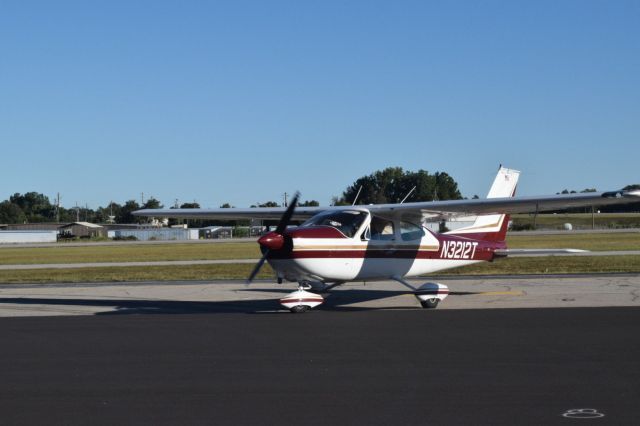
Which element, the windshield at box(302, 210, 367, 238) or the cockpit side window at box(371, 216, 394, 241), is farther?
the cockpit side window at box(371, 216, 394, 241)

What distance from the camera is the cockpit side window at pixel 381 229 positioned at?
59.7 ft

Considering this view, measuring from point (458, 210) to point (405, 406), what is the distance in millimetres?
11639

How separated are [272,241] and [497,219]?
740 centimetres

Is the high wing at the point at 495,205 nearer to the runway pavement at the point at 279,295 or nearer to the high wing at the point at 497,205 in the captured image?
the high wing at the point at 497,205

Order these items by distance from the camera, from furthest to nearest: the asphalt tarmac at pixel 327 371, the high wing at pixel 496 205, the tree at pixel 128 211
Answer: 1. the tree at pixel 128 211
2. the high wing at pixel 496 205
3. the asphalt tarmac at pixel 327 371

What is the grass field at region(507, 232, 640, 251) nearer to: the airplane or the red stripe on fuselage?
the airplane

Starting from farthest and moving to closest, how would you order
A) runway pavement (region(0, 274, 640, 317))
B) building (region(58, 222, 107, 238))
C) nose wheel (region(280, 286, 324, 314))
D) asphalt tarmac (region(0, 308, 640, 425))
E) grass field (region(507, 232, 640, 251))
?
building (region(58, 222, 107, 238)) → grass field (region(507, 232, 640, 251)) → runway pavement (region(0, 274, 640, 317)) → nose wheel (region(280, 286, 324, 314)) → asphalt tarmac (region(0, 308, 640, 425))

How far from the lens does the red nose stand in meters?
16.1

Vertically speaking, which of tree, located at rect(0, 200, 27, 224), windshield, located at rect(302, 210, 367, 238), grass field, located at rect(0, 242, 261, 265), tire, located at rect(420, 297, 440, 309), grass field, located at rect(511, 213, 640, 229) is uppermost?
tree, located at rect(0, 200, 27, 224)

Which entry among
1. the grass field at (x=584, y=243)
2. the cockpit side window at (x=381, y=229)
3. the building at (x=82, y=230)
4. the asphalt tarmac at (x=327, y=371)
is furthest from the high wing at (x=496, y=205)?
the building at (x=82, y=230)

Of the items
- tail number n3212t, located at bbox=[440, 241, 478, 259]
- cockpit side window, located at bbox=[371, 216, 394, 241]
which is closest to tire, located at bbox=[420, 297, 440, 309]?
cockpit side window, located at bbox=[371, 216, 394, 241]

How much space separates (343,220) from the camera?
17.7 meters

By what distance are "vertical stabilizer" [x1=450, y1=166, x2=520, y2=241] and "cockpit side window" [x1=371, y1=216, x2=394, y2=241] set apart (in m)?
2.93

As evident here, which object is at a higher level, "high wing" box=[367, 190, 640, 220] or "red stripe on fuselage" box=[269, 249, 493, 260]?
"high wing" box=[367, 190, 640, 220]
